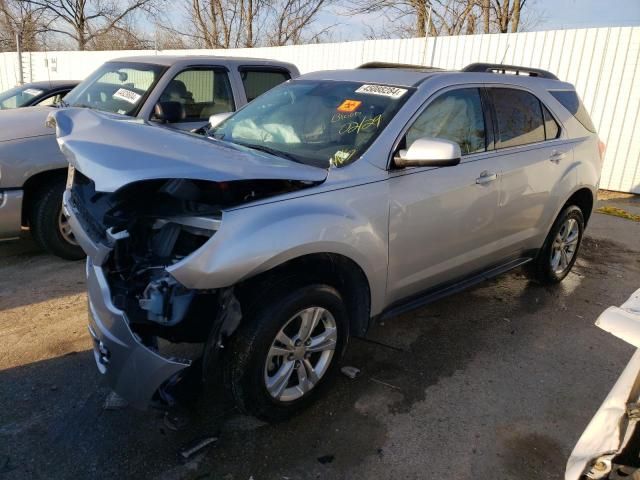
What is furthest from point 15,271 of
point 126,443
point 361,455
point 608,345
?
point 608,345

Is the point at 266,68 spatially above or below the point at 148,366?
above

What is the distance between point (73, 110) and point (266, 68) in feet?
11.5

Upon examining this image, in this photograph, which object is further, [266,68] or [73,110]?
[266,68]

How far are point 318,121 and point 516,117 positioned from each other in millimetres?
1631

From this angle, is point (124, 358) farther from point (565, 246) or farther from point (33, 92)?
point (33, 92)

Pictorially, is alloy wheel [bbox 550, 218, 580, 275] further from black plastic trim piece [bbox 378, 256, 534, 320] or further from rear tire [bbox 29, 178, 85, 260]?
rear tire [bbox 29, 178, 85, 260]

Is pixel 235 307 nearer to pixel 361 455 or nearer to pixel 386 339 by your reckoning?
pixel 361 455

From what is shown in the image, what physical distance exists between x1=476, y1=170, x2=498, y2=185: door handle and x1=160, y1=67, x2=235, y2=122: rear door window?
3.22m

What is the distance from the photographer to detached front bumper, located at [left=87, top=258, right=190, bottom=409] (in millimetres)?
2162

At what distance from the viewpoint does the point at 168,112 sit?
4891mm

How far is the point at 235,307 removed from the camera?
229cm

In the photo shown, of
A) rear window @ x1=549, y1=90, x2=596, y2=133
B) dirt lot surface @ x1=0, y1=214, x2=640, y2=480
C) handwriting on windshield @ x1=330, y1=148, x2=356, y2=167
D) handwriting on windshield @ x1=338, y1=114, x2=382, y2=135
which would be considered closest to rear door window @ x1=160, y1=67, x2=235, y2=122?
dirt lot surface @ x1=0, y1=214, x2=640, y2=480

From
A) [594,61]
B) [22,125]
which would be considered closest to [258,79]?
[22,125]

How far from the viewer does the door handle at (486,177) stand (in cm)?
331
